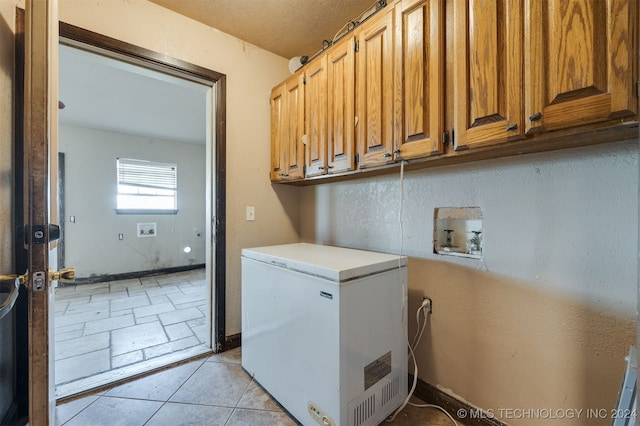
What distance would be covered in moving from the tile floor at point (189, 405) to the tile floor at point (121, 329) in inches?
7.0

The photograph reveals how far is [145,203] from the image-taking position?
181 inches

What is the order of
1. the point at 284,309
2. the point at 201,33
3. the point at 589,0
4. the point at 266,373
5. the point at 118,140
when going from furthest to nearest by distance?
the point at 118,140 → the point at 201,33 → the point at 266,373 → the point at 284,309 → the point at 589,0

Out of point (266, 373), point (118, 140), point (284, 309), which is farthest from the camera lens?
point (118, 140)

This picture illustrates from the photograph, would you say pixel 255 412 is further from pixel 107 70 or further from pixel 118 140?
pixel 118 140

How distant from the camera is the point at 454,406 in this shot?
1.41m

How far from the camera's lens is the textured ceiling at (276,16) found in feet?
5.70

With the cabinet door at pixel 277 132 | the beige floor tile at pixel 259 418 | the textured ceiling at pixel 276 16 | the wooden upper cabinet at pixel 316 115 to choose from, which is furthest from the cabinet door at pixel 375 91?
the beige floor tile at pixel 259 418

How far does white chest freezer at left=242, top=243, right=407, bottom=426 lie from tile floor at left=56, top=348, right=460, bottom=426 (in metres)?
→ 0.09

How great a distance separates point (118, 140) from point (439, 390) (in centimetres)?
530

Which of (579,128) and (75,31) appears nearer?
(579,128)

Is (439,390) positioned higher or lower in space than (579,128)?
lower

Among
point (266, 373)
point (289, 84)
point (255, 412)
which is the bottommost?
point (255, 412)

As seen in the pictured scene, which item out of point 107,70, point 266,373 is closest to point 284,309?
point 266,373

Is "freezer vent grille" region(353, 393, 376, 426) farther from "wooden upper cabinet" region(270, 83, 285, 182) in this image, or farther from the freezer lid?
"wooden upper cabinet" region(270, 83, 285, 182)
